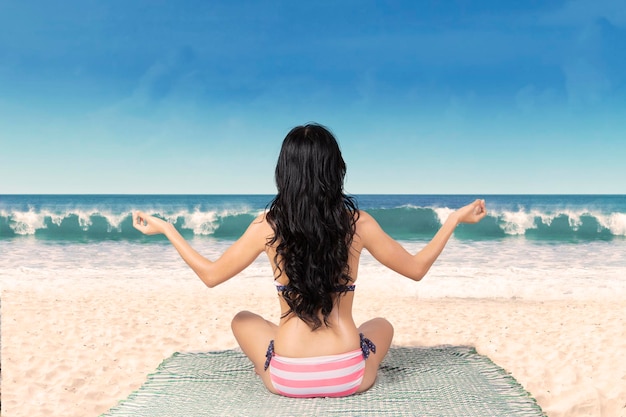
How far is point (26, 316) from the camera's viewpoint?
6.39m

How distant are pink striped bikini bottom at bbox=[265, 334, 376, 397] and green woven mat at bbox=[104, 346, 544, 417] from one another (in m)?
0.05

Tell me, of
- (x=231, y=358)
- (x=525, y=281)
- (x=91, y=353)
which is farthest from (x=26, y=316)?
(x=525, y=281)

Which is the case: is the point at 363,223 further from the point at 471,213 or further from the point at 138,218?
the point at 138,218

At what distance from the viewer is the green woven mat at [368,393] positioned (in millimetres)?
2818

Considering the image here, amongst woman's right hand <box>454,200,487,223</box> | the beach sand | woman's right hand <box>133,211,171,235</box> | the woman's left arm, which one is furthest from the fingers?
woman's right hand <box>454,200,487,223</box>

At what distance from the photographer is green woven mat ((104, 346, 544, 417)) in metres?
2.82

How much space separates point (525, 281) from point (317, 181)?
29.5 ft

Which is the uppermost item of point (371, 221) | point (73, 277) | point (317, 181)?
point (317, 181)

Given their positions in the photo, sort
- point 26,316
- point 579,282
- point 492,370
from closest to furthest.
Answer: point 492,370
point 26,316
point 579,282

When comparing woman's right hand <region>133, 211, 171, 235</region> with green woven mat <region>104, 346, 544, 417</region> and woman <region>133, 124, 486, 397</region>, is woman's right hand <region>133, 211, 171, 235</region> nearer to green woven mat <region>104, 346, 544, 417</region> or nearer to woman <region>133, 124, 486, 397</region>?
woman <region>133, 124, 486, 397</region>

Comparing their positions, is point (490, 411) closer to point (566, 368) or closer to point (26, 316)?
point (566, 368)

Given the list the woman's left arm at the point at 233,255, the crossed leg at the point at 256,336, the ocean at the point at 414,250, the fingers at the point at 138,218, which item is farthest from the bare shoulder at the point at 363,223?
the ocean at the point at 414,250

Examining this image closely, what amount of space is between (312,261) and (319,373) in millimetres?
606

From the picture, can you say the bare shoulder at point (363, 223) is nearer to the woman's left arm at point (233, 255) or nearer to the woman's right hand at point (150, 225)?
the woman's left arm at point (233, 255)
